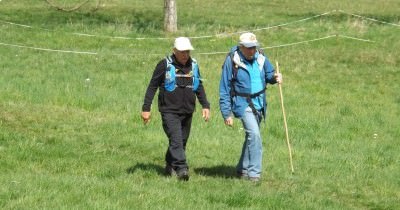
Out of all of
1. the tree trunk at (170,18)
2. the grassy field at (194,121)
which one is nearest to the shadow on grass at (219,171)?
the grassy field at (194,121)

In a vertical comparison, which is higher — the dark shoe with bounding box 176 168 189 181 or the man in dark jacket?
the man in dark jacket

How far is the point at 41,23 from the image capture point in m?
24.4

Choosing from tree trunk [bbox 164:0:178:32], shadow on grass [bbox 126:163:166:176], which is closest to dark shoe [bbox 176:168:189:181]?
shadow on grass [bbox 126:163:166:176]

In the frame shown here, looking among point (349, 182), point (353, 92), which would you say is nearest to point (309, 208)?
point (349, 182)

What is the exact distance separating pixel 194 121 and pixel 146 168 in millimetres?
3351

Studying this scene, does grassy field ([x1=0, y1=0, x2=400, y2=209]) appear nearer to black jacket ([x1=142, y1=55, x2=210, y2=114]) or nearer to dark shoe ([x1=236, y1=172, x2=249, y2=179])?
dark shoe ([x1=236, y1=172, x2=249, y2=179])

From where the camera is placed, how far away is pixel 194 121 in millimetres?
13789

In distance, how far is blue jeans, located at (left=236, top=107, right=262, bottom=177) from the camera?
32.5 feet

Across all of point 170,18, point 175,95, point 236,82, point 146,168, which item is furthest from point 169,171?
point 170,18

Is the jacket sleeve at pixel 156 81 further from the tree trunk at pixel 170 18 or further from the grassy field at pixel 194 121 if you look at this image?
the tree trunk at pixel 170 18

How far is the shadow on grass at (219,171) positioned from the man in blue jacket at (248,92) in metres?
0.56

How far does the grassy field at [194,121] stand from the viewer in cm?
904

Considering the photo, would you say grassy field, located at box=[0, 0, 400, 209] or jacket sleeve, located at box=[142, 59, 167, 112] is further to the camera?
jacket sleeve, located at box=[142, 59, 167, 112]

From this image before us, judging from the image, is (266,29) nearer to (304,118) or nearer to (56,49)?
(56,49)
